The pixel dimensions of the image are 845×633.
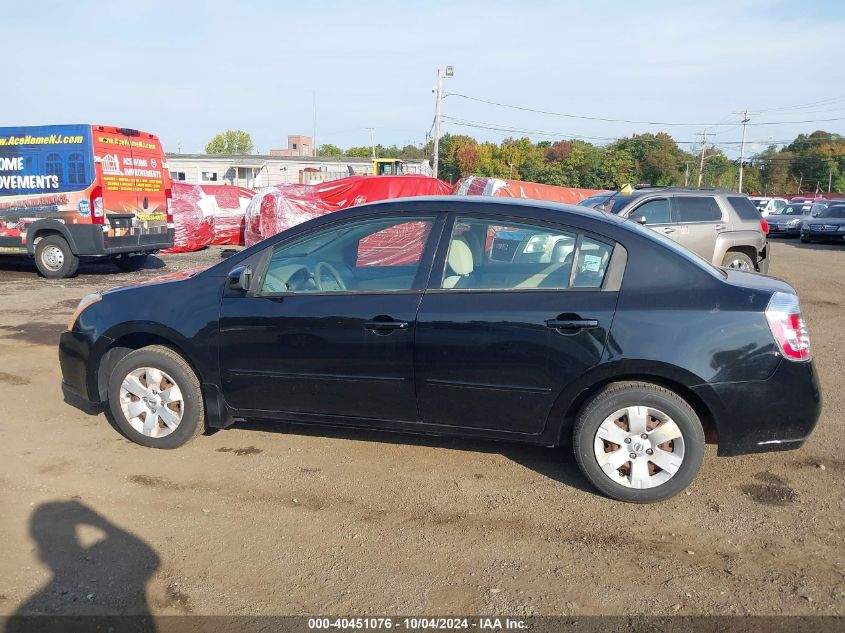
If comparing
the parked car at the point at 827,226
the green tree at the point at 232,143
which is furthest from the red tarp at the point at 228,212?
the green tree at the point at 232,143

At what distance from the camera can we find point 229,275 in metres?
4.46

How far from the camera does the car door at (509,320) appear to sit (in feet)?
12.8

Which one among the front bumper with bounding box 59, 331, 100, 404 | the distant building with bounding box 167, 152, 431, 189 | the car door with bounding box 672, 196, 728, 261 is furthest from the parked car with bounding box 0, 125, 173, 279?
the distant building with bounding box 167, 152, 431, 189

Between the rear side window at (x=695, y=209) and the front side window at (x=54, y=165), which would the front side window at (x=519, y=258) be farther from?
the front side window at (x=54, y=165)

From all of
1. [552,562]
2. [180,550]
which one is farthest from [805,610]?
[180,550]

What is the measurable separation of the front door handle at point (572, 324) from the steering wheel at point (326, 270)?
130 centimetres

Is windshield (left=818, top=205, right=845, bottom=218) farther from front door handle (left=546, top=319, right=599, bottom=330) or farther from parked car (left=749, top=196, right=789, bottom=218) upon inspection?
front door handle (left=546, top=319, right=599, bottom=330)

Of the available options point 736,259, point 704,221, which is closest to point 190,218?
point 704,221

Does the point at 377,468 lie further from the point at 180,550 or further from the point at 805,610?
the point at 805,610

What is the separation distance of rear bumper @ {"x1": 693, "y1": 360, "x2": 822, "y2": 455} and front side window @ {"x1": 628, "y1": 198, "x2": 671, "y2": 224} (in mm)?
7397

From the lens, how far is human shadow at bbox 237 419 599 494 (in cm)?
438

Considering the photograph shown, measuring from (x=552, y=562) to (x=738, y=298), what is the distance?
5.70ft

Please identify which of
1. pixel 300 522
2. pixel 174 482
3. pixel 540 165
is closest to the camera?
pixel 300 522

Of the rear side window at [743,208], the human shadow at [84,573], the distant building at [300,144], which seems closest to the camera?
the human shadow at [84,573]
